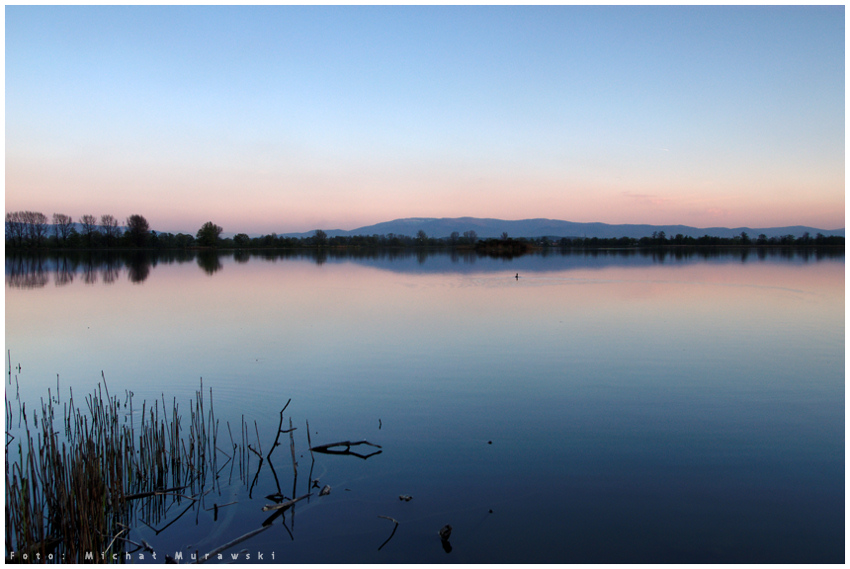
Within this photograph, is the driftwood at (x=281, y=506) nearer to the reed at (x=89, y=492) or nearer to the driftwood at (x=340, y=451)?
the reed at (x=89, y=492)

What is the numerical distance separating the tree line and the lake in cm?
6522

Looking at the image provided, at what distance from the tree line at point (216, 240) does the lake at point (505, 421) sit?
6522cm

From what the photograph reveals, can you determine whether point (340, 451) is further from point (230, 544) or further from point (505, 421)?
point (505, 421)

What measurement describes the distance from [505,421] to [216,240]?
9946 cm

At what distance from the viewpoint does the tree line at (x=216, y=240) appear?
74.3 meters

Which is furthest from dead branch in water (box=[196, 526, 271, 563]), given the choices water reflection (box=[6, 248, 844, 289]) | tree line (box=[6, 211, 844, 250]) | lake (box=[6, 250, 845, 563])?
tree line (box=[6, 211, 844, 250])

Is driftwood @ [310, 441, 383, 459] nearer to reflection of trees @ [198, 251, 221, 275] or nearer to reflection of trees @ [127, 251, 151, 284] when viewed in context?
reflection of trees @ [127, 251, 151, 284]

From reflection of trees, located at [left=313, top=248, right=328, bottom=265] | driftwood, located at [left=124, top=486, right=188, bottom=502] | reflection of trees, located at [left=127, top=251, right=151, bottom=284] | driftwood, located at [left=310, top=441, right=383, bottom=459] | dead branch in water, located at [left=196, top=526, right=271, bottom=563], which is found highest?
reflection of trees, located at [left=313, top=248, right=328, bottom=265]

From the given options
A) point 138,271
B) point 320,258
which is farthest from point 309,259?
point 138,271

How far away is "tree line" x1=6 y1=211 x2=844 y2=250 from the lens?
74306 mm

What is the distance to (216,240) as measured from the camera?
96.8m

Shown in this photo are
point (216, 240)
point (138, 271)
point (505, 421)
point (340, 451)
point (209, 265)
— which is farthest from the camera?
point (216, 240)

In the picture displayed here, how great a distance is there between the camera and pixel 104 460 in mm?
3834

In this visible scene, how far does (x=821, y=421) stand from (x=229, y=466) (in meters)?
5.90
